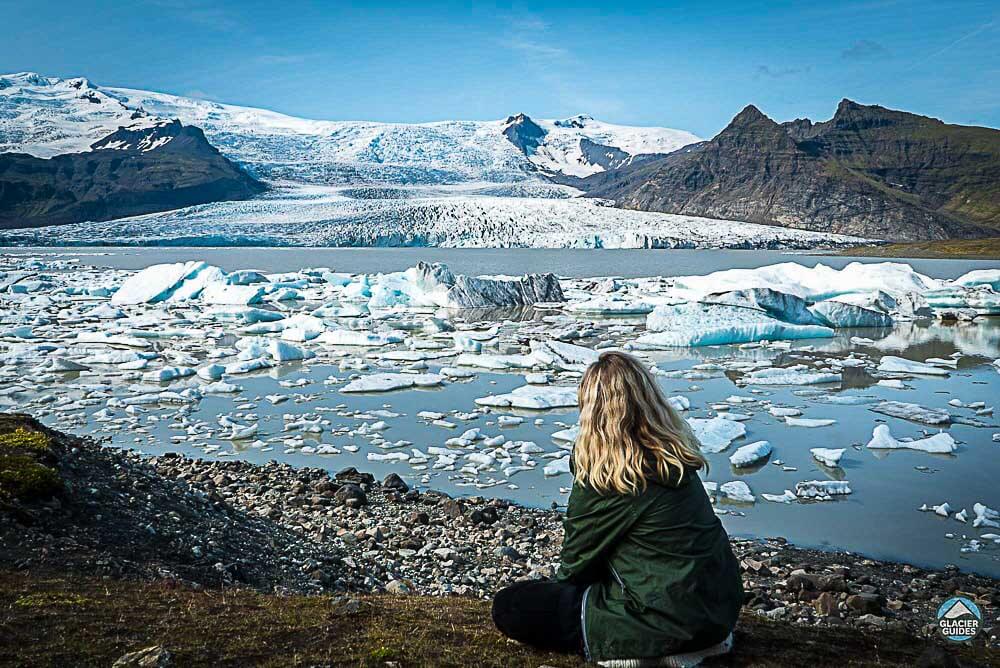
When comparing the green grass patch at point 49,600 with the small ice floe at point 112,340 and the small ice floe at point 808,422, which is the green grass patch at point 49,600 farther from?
the small ice floe at point 112,340

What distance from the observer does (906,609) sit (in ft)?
13.7

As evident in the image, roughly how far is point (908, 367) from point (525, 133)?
187m

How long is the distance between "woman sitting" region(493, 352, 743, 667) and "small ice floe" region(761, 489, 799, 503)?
4018 mm

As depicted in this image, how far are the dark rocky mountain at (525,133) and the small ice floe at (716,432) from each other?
6858 inches

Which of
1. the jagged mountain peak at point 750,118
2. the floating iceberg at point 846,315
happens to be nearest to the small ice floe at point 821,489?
the floating iceberg at point 846,315

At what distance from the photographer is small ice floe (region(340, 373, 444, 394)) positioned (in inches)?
419

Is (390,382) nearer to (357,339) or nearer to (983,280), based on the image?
(357,339)

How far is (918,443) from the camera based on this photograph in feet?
25.0

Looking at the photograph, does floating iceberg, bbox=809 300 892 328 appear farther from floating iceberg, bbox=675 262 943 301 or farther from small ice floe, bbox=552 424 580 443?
small ice floe, bbox=552 424 580 443

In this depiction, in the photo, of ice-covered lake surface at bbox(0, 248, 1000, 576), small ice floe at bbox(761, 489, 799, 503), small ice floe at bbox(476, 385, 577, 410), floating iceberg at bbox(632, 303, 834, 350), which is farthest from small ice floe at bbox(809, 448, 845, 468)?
floating iceberg at bbox(632, 303, 834, 350)

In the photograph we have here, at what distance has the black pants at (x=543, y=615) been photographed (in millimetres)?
2494

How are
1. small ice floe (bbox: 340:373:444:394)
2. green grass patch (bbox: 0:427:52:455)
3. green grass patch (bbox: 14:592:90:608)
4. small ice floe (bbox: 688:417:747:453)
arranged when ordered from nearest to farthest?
1. green grass patch (bbox: 14:592:90:608)
2. green grass patch (bbox: 0:427:52:455)
3. small ice floe (bbox: 688:417:747:453)
4. small ice floe (bbox: 340:373:444:394)

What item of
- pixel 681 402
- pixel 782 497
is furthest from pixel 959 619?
pixel 681 402

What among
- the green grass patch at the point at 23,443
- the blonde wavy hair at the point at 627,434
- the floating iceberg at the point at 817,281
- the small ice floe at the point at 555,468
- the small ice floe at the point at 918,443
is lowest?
the small ice floe at the point at 555,468
